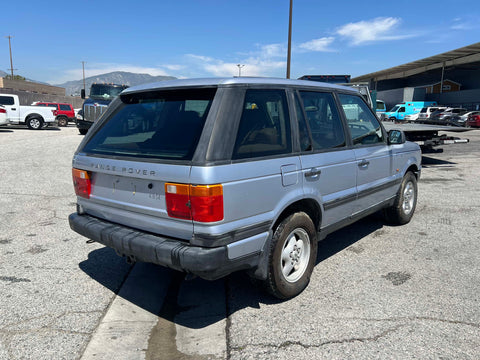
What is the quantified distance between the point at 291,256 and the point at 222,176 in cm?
118

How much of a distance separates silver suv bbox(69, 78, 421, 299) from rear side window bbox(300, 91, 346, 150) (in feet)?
0.05

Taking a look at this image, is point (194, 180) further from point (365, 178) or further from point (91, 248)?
point (91, 248)

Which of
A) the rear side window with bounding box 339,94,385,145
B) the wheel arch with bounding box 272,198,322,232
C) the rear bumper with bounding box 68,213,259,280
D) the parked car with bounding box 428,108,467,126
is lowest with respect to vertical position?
the rear bumper with bounding box 68,213,259,280

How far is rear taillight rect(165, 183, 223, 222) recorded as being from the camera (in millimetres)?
2525

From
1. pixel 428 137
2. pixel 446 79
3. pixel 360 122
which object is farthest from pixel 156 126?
pixel 446 79

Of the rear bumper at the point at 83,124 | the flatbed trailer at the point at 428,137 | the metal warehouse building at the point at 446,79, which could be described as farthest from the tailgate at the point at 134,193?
the metal warehouse building at the point at 446,79

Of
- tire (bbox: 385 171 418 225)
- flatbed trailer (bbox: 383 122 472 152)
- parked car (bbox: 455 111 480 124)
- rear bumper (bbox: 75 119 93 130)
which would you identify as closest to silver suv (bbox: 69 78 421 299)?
tire (bbox: 385 171 418 225)

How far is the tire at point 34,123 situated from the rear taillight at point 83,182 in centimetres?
2194

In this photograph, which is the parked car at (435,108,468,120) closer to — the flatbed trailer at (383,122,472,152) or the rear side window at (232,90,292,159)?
the flatbed trailer at (383,122,472,152)

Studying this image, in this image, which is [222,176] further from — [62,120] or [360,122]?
[62,120]

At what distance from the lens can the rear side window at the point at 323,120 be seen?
3.46m

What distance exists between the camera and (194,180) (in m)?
2.53

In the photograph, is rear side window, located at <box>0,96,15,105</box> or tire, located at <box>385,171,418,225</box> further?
rear side window, located at <box>0,96,15,105</box>

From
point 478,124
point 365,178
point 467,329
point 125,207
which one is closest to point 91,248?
point 125,207
